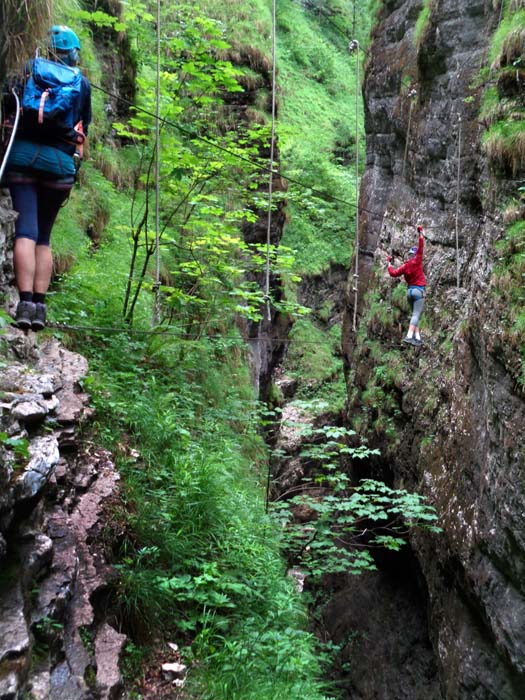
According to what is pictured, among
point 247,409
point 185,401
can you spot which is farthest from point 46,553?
point 247,409

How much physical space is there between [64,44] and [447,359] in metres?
6.17

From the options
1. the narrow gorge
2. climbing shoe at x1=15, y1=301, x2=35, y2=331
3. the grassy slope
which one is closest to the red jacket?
the narrow gorge

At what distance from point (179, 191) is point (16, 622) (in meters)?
6.80

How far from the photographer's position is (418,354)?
372 inches

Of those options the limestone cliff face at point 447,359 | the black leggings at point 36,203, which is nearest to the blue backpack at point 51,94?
the black leggings at point 36,203

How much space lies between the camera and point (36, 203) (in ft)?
12.7

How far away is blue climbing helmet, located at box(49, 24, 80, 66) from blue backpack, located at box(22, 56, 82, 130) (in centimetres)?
11

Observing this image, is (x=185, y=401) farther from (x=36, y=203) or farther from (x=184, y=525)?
(x=36, y=203)

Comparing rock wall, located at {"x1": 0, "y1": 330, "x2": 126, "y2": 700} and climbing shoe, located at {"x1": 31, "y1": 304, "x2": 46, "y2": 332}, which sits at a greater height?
climbing shoe, located at {"x1": 31, "y1": 304, "x2": 46, "y2": 332}

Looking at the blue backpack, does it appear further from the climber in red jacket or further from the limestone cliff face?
the climber in red jacket

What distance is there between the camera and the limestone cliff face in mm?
5711

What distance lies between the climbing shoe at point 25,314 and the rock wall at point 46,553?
151mm

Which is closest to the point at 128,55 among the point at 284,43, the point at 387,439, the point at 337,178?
the point at 387,439

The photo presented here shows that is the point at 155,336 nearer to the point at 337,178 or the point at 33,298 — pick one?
the point at 33,298
